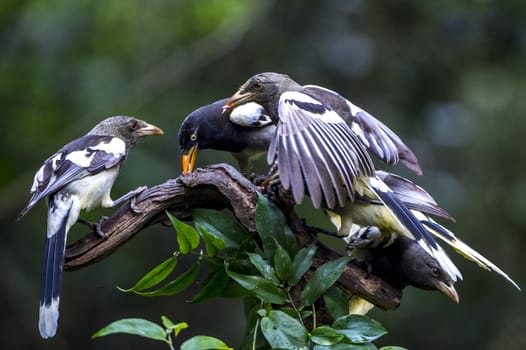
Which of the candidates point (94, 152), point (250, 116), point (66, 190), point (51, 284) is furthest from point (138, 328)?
point (250, 116)

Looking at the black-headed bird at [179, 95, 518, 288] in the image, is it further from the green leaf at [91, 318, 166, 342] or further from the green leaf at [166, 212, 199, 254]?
the green leaf at [91, 318, 166, 342]

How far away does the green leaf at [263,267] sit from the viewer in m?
2.99

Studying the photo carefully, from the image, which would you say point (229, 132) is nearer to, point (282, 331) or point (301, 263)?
point (301, 263)

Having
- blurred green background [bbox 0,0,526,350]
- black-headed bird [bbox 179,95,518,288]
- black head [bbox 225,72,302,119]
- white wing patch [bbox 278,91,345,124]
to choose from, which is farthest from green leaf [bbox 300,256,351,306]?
blurred green background [bbox 0,0,526,350]

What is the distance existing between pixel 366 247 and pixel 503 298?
4604 mm

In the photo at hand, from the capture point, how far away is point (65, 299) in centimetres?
817

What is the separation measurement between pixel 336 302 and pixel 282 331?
43 cm

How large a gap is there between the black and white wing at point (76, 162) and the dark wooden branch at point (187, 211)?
11.3 inches

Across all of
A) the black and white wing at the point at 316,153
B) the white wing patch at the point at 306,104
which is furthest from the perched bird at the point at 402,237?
the white wing patch at the point at 306,104

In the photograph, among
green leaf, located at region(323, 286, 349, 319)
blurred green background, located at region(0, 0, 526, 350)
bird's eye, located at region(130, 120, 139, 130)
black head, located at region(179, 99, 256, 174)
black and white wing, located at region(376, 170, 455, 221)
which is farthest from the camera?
blurred green background, located at region(0, 0, 526, 350)

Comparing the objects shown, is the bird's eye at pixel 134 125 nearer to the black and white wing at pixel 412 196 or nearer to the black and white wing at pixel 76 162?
the black and white wing at pixel 76 162

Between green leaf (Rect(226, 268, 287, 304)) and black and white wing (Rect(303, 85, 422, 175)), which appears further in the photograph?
black and white wing (Rect(303, 85, 422, 175))

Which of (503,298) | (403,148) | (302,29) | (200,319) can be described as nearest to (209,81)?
(302,29)

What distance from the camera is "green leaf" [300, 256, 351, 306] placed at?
2998mm
